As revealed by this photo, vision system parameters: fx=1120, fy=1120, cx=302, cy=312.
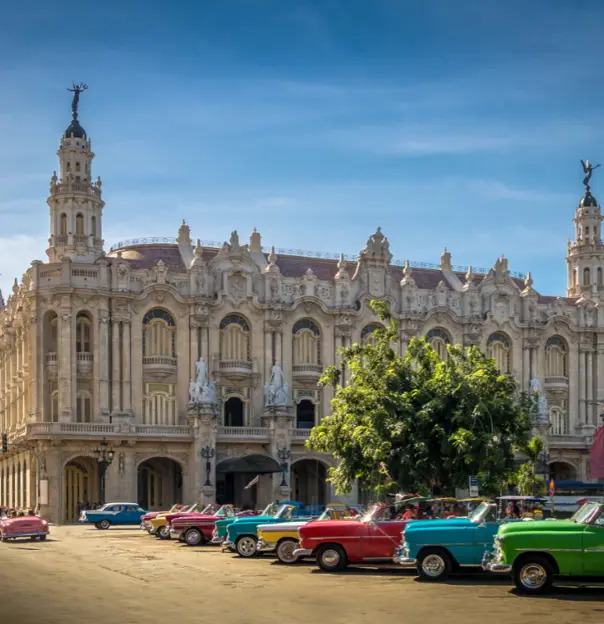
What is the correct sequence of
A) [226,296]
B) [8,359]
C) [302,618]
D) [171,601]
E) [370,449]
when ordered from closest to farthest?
[302,618], [171,601], [370,449], [226,296], [8,359]

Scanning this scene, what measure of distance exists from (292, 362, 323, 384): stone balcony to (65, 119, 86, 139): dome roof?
22.3 m

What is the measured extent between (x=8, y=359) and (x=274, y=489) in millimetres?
25423

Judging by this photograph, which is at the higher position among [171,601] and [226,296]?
[226,296]

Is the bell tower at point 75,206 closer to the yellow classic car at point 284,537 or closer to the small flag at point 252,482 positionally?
the small flag at point 252,482

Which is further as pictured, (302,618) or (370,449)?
(370,449)

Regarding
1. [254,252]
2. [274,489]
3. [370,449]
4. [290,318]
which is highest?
[254,252]

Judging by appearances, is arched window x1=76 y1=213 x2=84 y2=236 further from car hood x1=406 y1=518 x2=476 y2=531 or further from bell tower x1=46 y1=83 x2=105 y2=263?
car hood x1=406 y1=518 x2=476 y2=531

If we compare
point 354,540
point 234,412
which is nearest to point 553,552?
point 354,540

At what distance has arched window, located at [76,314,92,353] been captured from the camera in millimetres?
74688

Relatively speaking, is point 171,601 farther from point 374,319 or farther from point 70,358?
point 374,319

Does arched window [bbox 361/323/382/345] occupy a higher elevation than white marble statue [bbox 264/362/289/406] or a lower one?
higher

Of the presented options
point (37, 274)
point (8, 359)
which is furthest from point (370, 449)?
point (8, 359)

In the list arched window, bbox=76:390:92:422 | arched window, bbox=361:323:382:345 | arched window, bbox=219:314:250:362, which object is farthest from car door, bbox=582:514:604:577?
arched window, bbox=361:323:382:345

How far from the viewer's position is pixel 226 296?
77.7 metres
